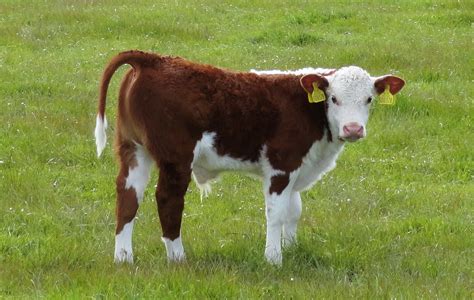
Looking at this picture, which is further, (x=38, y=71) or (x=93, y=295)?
(x=38, y=71)

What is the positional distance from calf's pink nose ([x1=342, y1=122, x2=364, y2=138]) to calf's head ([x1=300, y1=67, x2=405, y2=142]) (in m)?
0.04

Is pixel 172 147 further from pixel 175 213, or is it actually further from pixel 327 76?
→ pixel 327 76

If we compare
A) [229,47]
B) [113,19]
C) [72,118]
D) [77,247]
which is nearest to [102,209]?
[77,247]

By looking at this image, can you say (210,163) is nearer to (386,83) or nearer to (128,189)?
(128,189)

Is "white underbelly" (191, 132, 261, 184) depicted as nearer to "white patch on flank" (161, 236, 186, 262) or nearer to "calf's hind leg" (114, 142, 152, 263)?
"calf's hind leg" (114, 142, 152, 263)

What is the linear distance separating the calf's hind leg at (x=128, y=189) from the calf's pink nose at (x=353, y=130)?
156 centimetres

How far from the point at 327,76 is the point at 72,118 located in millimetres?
5432

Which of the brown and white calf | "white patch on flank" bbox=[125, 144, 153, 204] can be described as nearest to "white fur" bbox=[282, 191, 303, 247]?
the brown and white calf

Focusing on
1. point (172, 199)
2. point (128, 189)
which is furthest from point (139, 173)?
point (172, 199)

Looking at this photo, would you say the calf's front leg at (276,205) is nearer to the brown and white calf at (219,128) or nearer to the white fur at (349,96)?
the brown and white calf at (219,128)

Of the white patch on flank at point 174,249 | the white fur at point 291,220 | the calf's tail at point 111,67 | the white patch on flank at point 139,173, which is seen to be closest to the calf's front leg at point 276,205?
the white fur at point 291,220

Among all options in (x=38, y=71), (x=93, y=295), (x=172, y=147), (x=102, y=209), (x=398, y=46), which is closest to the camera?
(x=93, y=295)

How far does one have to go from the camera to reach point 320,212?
945cm

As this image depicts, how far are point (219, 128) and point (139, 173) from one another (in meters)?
0.73
